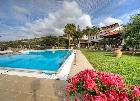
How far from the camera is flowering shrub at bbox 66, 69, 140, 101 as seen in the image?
277 cm

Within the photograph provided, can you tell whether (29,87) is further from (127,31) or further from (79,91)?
(127,31)

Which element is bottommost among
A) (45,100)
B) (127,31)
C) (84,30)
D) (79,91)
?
(45,100)

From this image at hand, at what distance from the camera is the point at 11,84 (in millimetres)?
7094

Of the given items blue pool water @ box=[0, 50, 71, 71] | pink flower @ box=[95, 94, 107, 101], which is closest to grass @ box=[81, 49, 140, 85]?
blue pool water @ box=[0, 50, 71, 71]

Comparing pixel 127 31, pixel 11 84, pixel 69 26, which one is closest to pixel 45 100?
pixel 11 84

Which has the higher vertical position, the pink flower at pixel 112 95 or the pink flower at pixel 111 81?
the pink flower at pixel 111 81

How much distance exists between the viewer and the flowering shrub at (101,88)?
2.77m

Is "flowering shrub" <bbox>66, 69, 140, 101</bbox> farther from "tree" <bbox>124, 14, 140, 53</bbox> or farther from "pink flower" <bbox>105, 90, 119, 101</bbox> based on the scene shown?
"tree" <bbox>124, 14, 140, 53</bbox>

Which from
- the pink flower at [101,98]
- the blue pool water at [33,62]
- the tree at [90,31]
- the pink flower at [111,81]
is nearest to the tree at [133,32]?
the blue pool water at [33,62]

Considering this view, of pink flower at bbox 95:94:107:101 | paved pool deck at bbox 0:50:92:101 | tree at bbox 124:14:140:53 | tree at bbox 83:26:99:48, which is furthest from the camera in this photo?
tree at bbox 83:26:99:48

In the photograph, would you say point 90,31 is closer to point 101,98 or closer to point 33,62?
point 33,62

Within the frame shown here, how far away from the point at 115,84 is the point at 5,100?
373 cm

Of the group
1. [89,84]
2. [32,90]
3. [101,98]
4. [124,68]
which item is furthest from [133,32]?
[101,98]

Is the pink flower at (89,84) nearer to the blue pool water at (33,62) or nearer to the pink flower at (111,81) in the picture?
the pink flower at (111,81)
